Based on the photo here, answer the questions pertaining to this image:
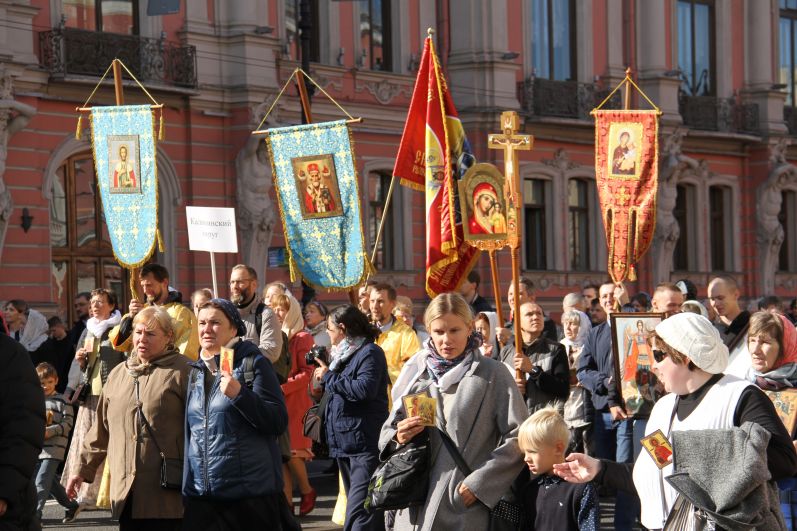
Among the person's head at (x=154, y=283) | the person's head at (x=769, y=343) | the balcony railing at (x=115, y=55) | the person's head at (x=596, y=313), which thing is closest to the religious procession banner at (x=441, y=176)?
the person's head at (x=154, y=283)

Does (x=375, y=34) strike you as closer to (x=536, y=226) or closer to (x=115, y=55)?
(x=536, y=226)

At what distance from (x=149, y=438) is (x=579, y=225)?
23699mm

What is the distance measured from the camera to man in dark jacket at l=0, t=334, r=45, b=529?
6.16 metres

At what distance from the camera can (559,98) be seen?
99.0 feet

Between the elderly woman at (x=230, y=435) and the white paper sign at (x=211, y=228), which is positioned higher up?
the white paper sign at (x=211, y=228)

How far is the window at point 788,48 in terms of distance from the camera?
36156 mm

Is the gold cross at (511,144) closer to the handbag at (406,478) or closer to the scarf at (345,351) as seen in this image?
the scarf at (345,351)

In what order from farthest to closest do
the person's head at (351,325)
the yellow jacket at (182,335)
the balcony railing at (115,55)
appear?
the balcony railing at (115,55)
the yellow jacket at (182,335)
the person's head at (351,325)

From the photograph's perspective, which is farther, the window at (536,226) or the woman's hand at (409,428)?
the window at (536,226)

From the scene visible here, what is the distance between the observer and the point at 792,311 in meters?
22.5

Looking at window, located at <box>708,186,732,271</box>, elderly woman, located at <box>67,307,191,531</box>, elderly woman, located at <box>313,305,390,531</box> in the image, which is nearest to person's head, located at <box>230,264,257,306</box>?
elderly woman, located at <box>313,305,390,531</box>

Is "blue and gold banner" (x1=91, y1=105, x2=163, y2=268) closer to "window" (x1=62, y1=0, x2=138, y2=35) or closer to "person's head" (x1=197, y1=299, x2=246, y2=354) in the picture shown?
"person's head" (x1=197, y1=299, x2=246, y2=354)

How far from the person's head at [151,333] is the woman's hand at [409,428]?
181 cm

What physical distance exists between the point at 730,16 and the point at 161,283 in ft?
85.7
